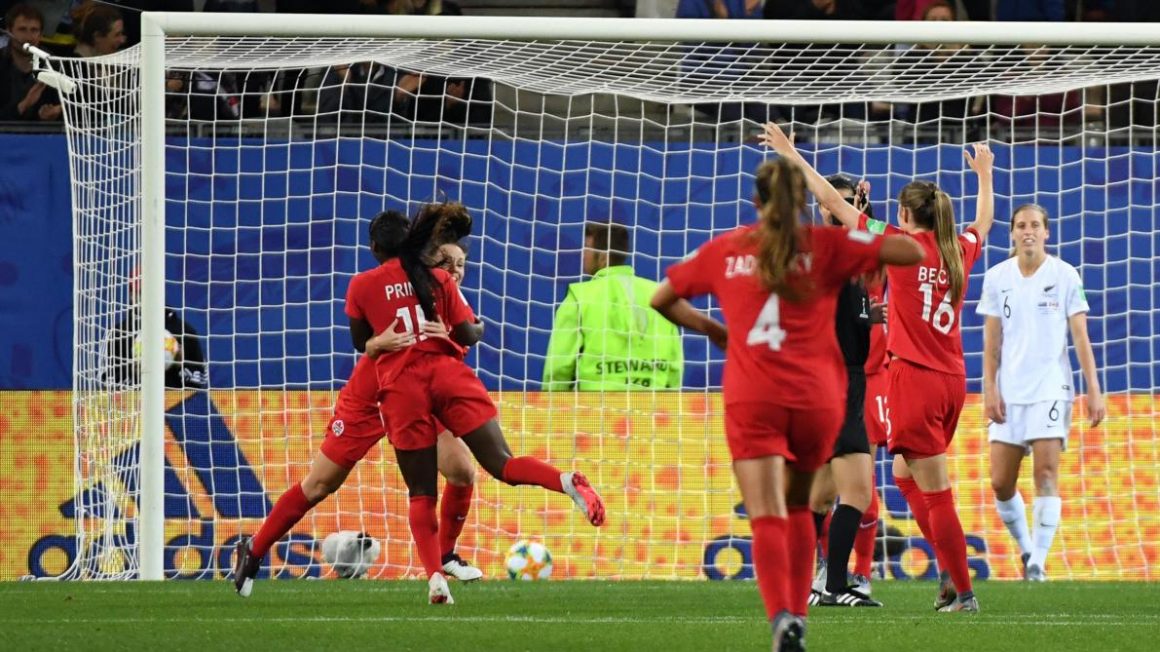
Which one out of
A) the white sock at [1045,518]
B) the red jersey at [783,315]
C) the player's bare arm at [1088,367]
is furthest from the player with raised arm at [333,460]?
the player's bare arm at [1088,367]

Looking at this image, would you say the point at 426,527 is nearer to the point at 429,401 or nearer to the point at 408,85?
the point at 429,401

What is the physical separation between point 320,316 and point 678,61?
2.80 meters

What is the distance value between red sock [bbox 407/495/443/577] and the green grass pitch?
8.5 inches

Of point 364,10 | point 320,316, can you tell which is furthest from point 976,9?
point 320,316

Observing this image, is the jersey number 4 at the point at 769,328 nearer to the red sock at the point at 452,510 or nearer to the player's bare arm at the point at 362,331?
the player's bare arm at the point at 362,331

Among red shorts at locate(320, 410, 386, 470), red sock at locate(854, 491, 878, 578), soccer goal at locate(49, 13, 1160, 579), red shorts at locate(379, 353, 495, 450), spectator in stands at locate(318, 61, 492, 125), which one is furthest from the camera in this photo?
spectator in stands at locate(318, 61, 492, 125)

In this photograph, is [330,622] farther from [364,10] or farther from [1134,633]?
[364,10]

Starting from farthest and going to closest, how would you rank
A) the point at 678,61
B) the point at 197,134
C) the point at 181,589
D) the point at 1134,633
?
1. the point at 197,134
2. the point at 678,61
3. the point at 181,589
4. the point at 1134,633

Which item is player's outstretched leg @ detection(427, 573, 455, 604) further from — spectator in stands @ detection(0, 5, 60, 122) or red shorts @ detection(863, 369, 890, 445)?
spectator in stands @ detection(0, 5, 60, 122)

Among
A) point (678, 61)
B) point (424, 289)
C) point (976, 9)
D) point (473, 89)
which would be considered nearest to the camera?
point (424, 289)

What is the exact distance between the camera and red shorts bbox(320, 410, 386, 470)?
7965mm

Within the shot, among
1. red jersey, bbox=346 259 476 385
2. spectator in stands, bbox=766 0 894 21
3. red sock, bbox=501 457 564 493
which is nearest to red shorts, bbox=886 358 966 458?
red sock, bbox=501 457 564 493

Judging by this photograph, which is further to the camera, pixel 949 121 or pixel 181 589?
pixel 949 121

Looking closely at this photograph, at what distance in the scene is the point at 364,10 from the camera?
13.0 meters
